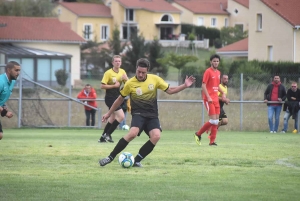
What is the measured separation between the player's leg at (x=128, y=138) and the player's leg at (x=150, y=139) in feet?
0.51

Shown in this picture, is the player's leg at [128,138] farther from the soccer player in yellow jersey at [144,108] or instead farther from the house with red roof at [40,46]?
the house with red roof at [40,46]

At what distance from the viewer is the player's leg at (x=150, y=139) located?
1219cm

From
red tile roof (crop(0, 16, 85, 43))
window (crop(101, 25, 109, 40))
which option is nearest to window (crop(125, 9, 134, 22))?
window (crop(101, 25, 109, 40))

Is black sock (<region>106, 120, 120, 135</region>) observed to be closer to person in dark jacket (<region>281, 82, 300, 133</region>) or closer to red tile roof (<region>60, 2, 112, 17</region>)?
person in dark jacket (<region>281, 82, 300, 133</region>)

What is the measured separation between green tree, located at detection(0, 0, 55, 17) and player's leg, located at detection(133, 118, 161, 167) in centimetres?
6075

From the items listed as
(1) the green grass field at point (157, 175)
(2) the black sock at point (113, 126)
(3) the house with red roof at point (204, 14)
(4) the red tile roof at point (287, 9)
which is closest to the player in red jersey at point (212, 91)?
(1) the green grass field at point (157, 175)

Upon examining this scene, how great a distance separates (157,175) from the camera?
11.3 metres

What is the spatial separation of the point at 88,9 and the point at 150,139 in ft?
269

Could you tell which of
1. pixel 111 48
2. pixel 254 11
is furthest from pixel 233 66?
pixel 111 48

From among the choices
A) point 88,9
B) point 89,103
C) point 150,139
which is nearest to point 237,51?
point 89,103

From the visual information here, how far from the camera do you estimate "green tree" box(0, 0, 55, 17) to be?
2948 inches

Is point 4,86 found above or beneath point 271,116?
above

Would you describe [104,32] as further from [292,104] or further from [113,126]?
[113,126]

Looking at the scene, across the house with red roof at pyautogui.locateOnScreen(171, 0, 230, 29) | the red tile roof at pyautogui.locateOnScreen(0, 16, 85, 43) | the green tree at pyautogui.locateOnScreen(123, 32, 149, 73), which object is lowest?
the green tree at pyautogui.locateOnScreen(123, 32, 149, 73)
